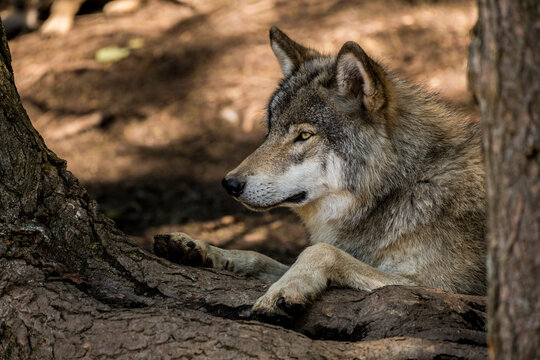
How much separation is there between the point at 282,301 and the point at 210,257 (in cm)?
99

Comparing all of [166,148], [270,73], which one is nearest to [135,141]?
[166,148]

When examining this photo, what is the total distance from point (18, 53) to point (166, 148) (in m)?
4.15

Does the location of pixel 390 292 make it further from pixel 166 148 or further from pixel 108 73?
pixel 108 73

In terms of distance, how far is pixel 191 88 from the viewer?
9219 millimetres

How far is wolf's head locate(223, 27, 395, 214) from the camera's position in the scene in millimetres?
3836

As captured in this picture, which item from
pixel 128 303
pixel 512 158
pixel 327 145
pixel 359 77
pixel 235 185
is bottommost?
pixel 128 303

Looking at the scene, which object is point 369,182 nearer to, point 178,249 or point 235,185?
point 235,185

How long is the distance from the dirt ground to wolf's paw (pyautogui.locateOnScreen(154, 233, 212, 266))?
9.04ft

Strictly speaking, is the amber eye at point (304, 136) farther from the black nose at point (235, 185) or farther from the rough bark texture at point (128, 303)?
the rough bark texture at point (128, 303)

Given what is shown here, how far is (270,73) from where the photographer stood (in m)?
9.19

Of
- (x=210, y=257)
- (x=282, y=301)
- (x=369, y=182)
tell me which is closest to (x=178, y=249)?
(x=210, y=257)

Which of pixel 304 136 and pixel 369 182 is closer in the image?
pixel 369 182

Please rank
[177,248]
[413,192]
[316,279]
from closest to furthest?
[316,279], [177,248], [413,192]

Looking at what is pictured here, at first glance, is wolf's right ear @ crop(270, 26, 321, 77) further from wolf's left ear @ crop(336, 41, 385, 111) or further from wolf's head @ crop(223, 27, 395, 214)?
wolf's left ear @ crop(336, 41, 385, 111)
